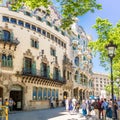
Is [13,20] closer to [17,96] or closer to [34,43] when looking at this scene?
[34,43]

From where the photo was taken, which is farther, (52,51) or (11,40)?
(52,51)

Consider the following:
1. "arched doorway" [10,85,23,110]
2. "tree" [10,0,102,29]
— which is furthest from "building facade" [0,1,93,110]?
"tree" [10,0,102,29]

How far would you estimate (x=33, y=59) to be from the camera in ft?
128

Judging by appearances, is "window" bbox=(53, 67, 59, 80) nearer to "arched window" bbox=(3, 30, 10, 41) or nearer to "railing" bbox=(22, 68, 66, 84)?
"railing" bbox=(22, 68, 66, 84)

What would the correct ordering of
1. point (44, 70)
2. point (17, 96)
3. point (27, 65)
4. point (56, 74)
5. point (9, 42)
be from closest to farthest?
1. point (9, 42)
2. point (17, 96)
3. point (27, 65)
4. point (44, 70)
5. point (56, 74)

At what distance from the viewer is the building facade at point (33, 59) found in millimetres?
34844

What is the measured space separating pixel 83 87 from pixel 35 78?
77.6 ft

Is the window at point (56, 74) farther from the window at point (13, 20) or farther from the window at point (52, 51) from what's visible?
the window at point (13, 20)

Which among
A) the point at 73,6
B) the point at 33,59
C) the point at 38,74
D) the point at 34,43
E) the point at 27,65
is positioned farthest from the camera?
the point at 34,43

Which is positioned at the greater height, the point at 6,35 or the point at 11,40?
the point at 6,35

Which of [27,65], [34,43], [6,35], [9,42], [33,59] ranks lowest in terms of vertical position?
[27,65]

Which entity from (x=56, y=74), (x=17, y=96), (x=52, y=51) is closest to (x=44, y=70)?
(x=56, y=74)

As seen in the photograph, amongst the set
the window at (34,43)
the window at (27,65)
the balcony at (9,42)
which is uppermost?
the window at (34,43)

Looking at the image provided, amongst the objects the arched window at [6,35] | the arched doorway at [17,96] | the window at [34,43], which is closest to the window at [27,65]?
the arched doorway at [17,96]
